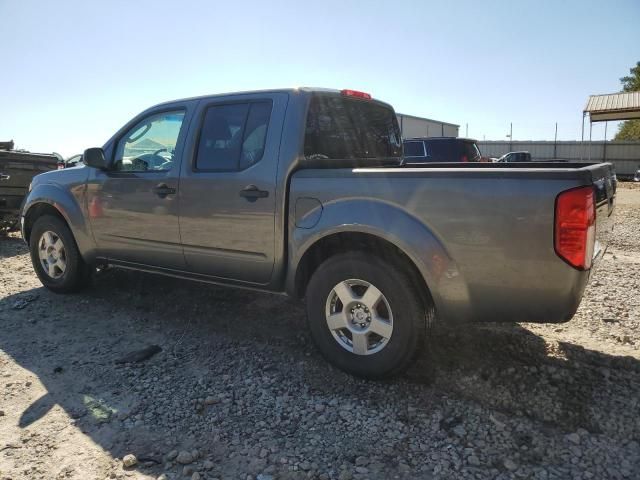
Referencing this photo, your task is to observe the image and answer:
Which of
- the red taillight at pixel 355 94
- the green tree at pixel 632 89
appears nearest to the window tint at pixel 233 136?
the red taillight at pixel 355 94

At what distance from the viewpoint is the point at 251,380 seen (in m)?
3.32

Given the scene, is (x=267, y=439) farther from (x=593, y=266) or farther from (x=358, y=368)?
(x=593, y=266)

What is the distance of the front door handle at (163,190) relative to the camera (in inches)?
159

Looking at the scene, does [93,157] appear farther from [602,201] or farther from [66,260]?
[602,201]

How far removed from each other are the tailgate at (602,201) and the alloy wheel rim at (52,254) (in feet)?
15.6

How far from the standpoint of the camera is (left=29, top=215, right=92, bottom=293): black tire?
4.96 meters

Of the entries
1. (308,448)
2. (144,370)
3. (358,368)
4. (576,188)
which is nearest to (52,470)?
(144,370)

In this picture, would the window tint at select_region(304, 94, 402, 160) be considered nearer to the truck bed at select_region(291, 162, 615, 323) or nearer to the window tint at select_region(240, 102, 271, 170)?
the window tint at select_region(240, 102, 271, 170)

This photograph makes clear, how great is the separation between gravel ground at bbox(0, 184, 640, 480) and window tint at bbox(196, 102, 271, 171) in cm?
144

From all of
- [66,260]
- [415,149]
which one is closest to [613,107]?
[415,149]

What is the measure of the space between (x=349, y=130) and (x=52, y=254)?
11.2ft

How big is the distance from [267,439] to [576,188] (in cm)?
211

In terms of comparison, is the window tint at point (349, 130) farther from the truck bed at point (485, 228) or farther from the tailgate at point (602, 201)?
the tailgate at point (602, 201)

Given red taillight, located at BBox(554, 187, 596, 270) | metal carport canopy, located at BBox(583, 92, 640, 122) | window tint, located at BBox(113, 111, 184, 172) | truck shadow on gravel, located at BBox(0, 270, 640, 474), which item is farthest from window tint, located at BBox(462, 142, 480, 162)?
metal carport canopy, located at BBox(583, 92, 640, 122)
